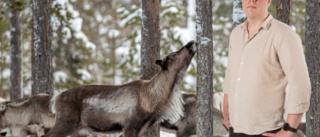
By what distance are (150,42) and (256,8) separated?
6033 mm

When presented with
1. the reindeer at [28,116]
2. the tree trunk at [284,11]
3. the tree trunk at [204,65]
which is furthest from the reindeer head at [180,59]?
the reindeer at [28,116]

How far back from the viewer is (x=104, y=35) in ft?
109

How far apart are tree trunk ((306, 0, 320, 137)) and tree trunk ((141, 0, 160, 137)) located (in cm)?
307

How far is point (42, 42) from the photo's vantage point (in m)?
10.6

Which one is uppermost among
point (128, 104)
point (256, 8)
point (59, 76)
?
point (256, 8)

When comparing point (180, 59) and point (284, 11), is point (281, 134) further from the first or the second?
point (284, 11)

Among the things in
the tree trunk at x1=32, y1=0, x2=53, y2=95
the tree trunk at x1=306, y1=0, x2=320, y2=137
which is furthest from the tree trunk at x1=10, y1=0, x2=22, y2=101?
the tree trunk at x1=306, y1=0, x2=320, y2=137

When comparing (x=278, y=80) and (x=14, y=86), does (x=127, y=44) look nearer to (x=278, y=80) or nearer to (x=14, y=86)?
(x=14, y=86)

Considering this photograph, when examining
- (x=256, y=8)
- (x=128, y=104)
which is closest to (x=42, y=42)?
(x=128, y=104)

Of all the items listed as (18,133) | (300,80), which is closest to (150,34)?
(18,133)

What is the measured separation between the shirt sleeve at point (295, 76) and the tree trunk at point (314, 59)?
571 cm

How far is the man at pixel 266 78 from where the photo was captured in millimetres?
2904

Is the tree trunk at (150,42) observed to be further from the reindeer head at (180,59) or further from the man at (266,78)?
the man at (266,78)

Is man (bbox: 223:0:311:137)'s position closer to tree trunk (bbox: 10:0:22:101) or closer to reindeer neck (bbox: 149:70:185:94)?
reindeer neck (bbox: 149:70:185:94)
